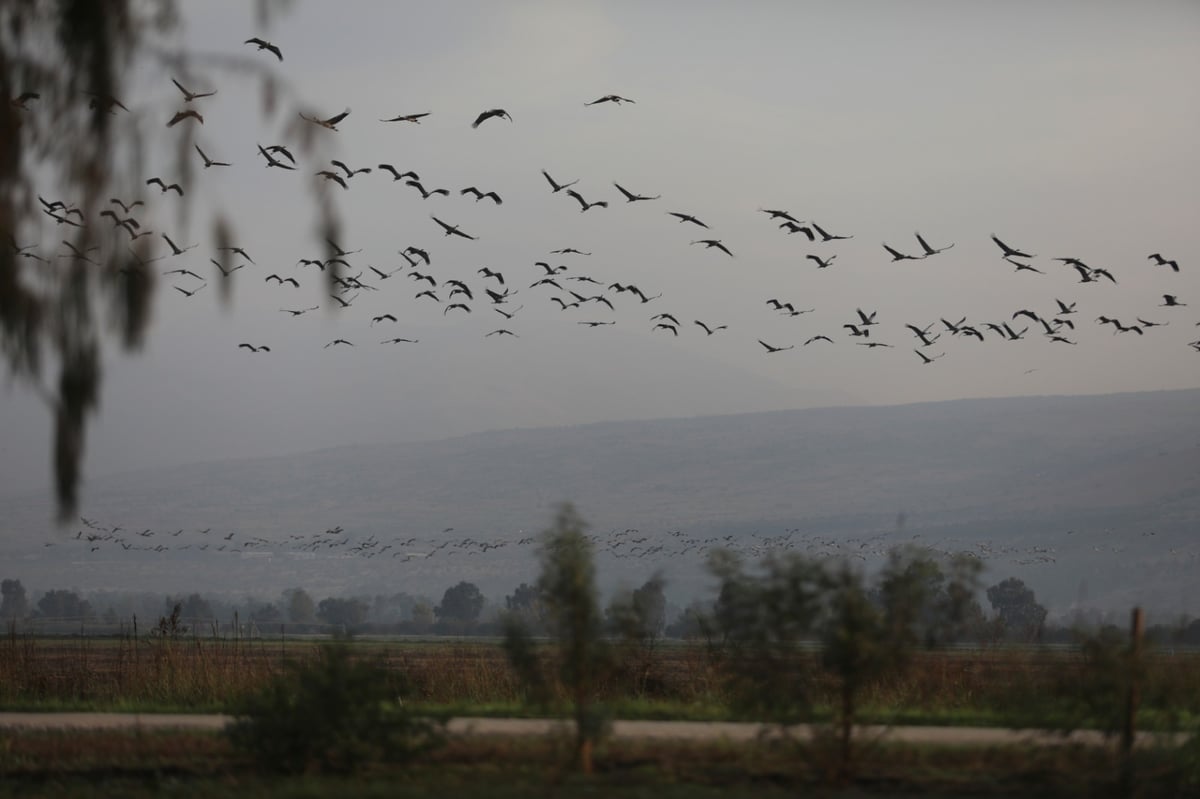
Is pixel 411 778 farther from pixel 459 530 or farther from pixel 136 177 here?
pixel 459 530

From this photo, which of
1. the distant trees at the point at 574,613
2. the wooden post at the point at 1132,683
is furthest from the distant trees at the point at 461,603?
the wooden post at the point at 1132,683

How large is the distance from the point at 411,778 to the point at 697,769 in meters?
2.27

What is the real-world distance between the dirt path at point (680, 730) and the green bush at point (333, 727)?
0.75m

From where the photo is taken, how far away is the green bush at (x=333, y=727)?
39.6 ft

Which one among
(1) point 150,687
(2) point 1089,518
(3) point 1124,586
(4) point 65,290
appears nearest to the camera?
(4) point 65,290

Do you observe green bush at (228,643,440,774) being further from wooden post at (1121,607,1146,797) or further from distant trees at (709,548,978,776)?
wooden post at (1121,607,1146,797)

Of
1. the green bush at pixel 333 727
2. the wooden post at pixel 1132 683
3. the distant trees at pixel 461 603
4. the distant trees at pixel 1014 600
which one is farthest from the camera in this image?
the distant trees at pixel 461 603

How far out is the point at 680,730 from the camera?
14.5 metres

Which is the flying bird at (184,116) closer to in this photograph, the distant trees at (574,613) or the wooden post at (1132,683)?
the distant trees at (574,613)

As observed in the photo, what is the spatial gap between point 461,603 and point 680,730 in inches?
3279

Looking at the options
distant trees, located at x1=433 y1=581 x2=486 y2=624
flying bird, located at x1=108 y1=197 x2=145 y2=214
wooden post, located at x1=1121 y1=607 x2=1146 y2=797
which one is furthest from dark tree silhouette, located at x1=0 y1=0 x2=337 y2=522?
distant trees, located at x1=433 y1=581 x2=486 y2=624

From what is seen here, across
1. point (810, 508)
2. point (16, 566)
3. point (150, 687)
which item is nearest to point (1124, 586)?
point (810, 508)

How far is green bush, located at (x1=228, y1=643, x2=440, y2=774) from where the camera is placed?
475 inches

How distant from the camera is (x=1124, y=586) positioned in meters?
121
